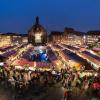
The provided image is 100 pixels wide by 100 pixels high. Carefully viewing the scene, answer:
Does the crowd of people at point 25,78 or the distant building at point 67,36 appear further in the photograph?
the distant building at point 67,36

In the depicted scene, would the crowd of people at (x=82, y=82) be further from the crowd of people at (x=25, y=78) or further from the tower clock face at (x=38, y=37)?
the tower clock face at (x=38, y=37)

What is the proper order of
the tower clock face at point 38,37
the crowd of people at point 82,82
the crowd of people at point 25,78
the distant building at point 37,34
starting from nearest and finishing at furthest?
the crowd of people at point 82,82 < the crowd of people at point 25,78 < the distant building at point 37,34 < the tower clock face at point 38,37

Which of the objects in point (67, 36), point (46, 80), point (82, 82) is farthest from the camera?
point (67, 36)

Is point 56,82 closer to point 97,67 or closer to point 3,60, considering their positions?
point 97,67

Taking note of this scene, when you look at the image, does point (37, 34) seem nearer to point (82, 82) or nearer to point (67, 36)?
point (82, 82)

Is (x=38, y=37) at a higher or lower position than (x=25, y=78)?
lower

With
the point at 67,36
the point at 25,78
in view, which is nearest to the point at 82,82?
the point at 25,78

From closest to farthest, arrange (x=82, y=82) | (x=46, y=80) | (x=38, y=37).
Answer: (x=82, y=82)
(x=46, y=80)
(x=38, y=37)

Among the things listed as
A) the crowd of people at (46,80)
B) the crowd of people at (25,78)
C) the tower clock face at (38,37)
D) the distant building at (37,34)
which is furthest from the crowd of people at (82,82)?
the tower clock face at (38,37)

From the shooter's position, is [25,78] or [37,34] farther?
[37,34]

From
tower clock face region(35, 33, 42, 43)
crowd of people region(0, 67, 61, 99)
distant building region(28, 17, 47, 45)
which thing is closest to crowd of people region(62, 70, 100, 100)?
crowd of people region(0, 67, 61, 99)

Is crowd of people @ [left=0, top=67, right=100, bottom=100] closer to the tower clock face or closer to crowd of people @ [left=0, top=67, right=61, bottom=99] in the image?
crowd of people @ [left=0, top=67, right=61, bottom=99]

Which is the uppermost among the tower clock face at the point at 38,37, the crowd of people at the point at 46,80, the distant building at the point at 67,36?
the crowd of people at the point at 46,80

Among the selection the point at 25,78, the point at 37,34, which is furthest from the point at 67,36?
the point at 25,78
